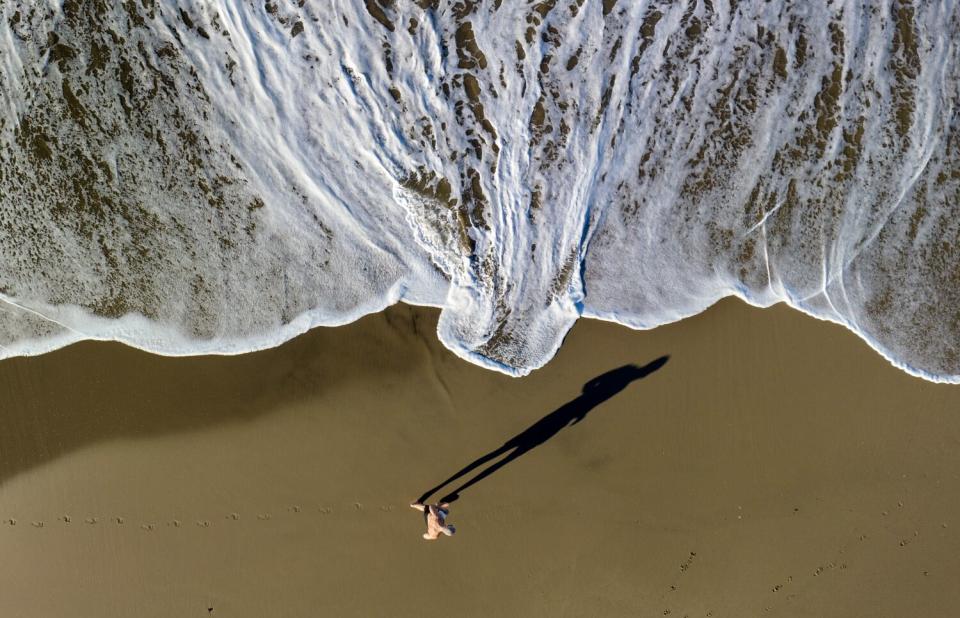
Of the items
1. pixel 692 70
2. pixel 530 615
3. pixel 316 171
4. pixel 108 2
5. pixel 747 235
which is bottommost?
pixel 530 615

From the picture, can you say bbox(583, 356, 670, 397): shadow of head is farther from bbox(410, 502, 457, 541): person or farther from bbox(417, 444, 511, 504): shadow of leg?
bbox(410, 502, 457, 541): person

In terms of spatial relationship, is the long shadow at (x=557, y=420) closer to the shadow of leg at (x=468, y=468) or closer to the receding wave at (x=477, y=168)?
the shadow of leg at (x=468, y=468)

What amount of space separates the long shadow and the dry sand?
64 mm

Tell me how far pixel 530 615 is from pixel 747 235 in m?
3.53

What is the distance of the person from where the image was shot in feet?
11.8

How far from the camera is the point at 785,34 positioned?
371 centimetres

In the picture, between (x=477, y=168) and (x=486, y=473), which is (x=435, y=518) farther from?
(x=477, y=168)

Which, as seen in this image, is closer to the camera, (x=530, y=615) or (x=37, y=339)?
(x=37, y=339)

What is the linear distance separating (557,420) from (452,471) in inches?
36.1

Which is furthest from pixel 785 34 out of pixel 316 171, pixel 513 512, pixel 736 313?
pixel 513 512

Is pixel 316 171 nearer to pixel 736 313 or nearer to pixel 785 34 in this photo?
pixel 736 313

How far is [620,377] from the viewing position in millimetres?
3688

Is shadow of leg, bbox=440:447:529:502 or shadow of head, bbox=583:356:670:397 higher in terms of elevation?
shadow of head, bbox=583:356:670:397

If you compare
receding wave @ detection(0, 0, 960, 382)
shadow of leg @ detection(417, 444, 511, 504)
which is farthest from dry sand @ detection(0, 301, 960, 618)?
receding wave @ detection(0, 0, 960, 382)
